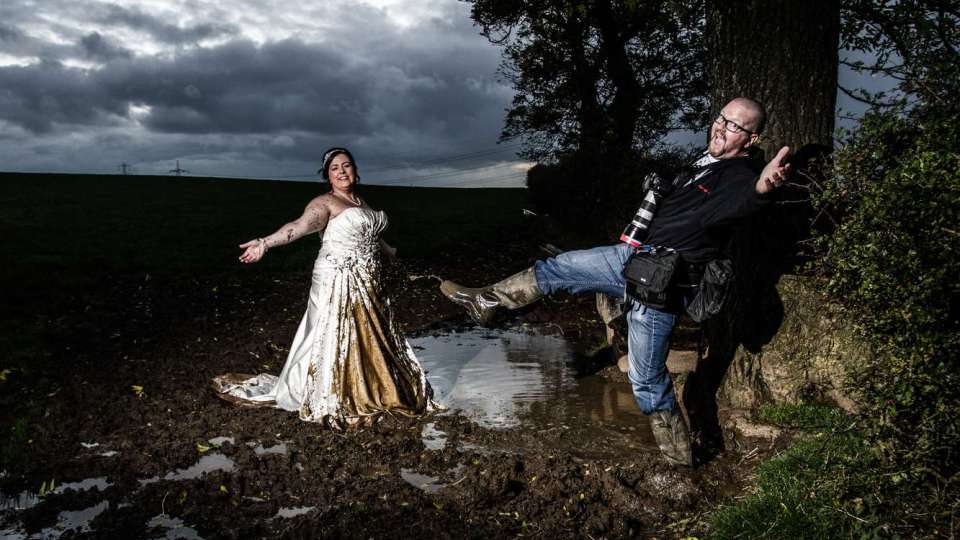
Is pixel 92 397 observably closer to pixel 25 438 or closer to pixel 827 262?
pixel 25 438

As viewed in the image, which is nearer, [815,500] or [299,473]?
[815,500]

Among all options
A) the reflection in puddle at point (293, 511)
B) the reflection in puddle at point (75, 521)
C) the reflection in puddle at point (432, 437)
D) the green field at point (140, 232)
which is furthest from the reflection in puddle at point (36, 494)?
the green field at point (140, 232)

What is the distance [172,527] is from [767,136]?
532 cm

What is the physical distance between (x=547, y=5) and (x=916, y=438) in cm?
1474

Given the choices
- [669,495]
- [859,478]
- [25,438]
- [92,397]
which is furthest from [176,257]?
[859,478]

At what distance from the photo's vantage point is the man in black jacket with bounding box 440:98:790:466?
14.0ft

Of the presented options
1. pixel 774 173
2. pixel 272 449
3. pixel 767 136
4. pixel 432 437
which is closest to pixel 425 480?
pixel 432 437

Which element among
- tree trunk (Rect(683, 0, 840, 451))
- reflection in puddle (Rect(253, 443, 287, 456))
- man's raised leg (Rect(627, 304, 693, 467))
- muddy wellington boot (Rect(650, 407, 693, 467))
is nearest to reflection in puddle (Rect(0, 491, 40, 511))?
reflection in puddle (Rect(253, 443, 287, 456))

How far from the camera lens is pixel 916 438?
12.1 feet

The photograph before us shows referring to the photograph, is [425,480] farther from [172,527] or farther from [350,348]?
[350,348]

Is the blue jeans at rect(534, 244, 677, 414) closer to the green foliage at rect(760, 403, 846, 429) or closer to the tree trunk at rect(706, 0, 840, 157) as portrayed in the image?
the green foliage at rect(760, 403, 846, 429)

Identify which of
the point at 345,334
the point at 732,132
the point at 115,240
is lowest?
the point at 115,240

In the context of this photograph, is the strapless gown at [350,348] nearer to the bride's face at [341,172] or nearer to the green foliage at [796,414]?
the bride's face at [341,172]

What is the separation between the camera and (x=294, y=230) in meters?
6.08
